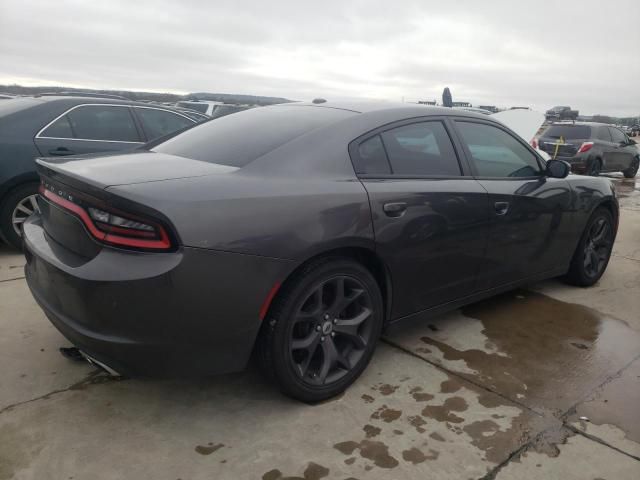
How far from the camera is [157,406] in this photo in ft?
8.42

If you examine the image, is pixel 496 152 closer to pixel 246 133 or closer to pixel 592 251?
pixel 592 251

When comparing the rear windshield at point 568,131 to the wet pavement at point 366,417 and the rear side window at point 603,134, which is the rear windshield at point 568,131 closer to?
the rear side window at point 603,134

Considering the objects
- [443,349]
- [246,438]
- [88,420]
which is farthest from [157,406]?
[443,349]

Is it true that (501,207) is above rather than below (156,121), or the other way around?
below

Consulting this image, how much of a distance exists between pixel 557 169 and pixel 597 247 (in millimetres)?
1184

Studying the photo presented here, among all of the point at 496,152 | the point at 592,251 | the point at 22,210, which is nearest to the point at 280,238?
the point at 496,152

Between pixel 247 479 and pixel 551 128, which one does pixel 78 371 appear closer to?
pixel 247 479

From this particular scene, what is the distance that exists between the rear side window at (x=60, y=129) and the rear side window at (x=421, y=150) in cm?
368

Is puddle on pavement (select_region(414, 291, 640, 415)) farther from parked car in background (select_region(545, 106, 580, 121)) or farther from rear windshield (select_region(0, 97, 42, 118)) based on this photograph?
parked car in background (select_region(545, 106, 580, 121))

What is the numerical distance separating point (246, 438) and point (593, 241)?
11.7ft

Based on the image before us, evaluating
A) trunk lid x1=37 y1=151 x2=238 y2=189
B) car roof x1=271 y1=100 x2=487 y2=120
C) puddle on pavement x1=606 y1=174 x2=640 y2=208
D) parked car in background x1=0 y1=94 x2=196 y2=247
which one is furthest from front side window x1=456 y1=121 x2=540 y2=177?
puddle on pavement x1=606 y1=174 x2=640 y2=208

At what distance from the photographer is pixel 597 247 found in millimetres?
4598

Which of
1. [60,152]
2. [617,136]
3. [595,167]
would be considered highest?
[617,136]

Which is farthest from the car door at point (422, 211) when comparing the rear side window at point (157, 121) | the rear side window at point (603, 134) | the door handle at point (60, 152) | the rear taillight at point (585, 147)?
the rear side window at point (603, 134)
